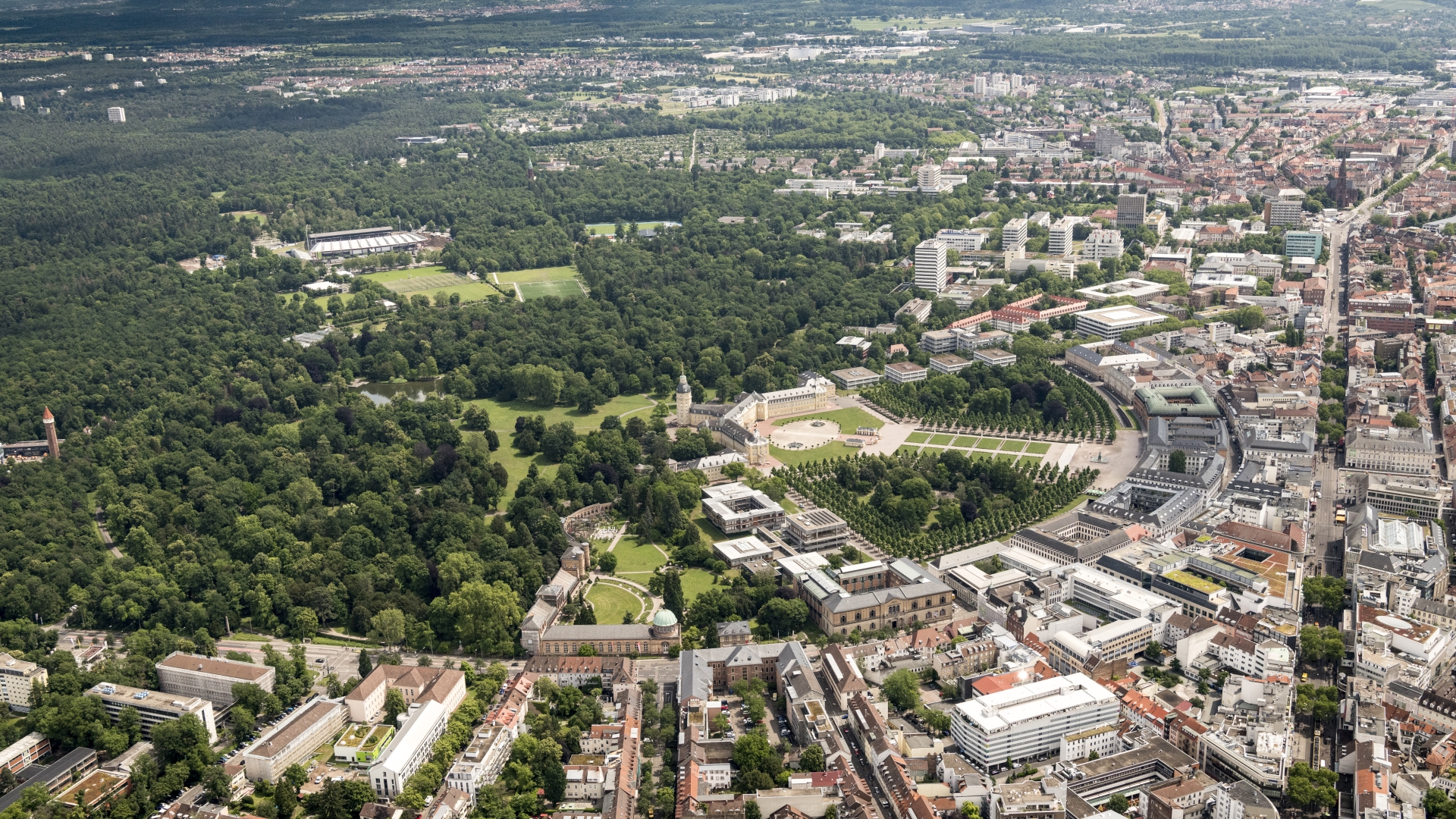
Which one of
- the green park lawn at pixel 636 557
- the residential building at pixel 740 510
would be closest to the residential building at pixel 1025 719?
the green park lawn at pixel 636 557

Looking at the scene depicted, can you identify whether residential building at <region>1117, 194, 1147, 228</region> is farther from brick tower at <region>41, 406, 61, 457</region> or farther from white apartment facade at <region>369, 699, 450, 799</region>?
white apartment facade at <region>369, 699, 450, 799</region>

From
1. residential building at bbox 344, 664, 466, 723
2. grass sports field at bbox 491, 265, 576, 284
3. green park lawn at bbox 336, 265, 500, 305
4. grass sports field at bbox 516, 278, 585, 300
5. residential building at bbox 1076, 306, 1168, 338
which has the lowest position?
residential building at bbox 344, 664, 466, 723

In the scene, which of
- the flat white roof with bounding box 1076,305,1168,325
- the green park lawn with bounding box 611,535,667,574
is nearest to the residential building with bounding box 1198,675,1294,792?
the green park lawn with bounding box 611,535,667,574

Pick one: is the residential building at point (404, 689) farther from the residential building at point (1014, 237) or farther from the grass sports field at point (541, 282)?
the residential building at point (1014, 237)

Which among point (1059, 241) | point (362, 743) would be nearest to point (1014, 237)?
point (1059, 241)

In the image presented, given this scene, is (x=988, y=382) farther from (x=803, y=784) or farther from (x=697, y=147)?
(x=697, y=147)

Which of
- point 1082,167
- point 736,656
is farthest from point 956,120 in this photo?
point 736,656
